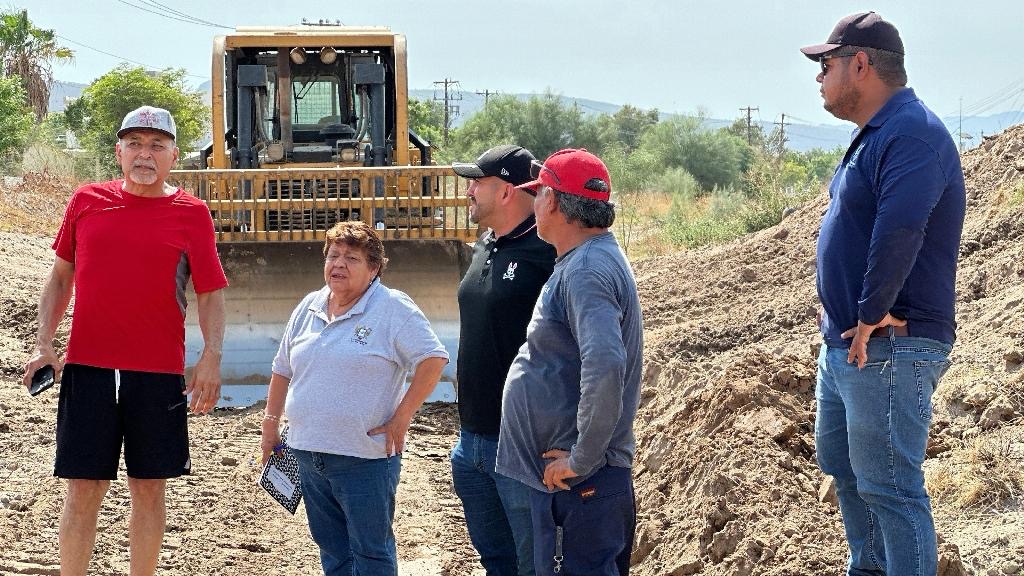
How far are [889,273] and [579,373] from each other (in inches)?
38.9

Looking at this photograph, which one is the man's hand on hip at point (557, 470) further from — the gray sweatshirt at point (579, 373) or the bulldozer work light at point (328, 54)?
the bulldozer work light at point (328, 54)

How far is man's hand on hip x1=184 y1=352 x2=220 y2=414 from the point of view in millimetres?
4711

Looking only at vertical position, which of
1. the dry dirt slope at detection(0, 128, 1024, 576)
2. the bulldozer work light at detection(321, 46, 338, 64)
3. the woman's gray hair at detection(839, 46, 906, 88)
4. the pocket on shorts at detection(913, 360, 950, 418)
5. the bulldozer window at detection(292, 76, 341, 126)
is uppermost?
the bulldozer work light at detection(321, 46, 338, 64)

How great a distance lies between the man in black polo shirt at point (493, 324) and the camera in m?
4.22

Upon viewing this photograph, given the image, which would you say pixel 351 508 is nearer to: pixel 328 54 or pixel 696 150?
pixel 328 54

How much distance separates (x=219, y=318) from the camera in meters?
4.86

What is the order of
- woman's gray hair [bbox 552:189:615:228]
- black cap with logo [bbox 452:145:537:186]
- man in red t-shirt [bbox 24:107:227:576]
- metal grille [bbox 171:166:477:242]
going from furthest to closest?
metal grille [bbox 171:166:477:242], man in red t-shirt [bbox 24:107:227:576], black cap with logo [bbox 452:145:537:186], woman's gray hair [bbox 552:189:615:228]

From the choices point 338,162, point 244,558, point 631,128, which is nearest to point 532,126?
point 631,128

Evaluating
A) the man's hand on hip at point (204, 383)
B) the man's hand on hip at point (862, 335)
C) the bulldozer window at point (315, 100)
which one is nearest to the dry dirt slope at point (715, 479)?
the man's hand on hip at point (862, 335)

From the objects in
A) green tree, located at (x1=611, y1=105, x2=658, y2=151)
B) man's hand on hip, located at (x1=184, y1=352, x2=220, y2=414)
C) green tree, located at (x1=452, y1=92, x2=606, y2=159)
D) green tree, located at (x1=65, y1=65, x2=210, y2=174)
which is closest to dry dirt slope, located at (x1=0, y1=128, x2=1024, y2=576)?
man's hand on hip, located at (x1=184, y1=352, x2=220, y2=414)

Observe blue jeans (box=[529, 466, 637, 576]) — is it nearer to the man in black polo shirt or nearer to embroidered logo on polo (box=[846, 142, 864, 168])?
the man in black polo shirt

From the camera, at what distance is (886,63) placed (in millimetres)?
3842

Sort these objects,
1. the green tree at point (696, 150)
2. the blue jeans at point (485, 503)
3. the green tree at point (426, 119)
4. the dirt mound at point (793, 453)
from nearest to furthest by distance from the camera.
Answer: the blue jeans at point (485, 503) < the dirt mound at point (793, 453) < the green tree at point (696, 150) < the green tree at point (426, 119)

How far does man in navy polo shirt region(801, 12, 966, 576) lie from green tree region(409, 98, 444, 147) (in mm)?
46820
